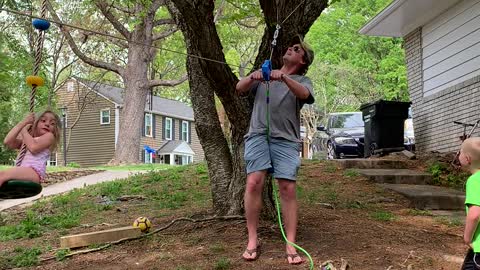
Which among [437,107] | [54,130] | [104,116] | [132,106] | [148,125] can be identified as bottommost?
[54,130]

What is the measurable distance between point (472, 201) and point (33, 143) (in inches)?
112

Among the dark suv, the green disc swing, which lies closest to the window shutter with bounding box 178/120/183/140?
the dark suv

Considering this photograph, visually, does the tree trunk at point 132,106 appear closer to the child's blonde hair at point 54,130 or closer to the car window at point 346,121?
the car window at point 346,121

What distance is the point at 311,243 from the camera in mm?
4105

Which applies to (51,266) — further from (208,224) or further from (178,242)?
(208,224)

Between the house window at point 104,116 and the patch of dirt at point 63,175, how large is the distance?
14164mm

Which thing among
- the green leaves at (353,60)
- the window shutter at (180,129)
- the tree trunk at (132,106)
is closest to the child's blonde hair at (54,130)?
the tree trunk at (132,106)

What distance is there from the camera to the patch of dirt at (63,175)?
12.6 m

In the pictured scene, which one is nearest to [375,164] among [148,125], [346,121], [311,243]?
[311,243]

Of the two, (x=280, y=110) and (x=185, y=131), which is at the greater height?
(x=185, y=131)

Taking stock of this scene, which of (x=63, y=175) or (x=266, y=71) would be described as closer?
(x=266, y=71)

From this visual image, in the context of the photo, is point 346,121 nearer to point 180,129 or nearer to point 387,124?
point 387,124

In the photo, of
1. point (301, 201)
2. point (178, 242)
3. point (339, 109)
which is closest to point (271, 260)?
point (178, 242)

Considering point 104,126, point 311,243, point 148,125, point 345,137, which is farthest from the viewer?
point 148,125
